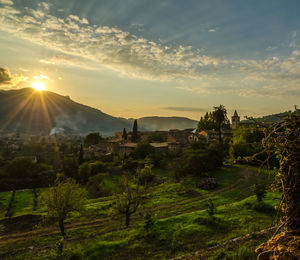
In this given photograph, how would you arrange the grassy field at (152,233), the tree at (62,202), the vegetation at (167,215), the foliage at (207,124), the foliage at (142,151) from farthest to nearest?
the foliage at (207,124) → the foliage at (142,151) → the tree at (62,202) → the grassy field at (152,233) → the vegetation at (167,215)

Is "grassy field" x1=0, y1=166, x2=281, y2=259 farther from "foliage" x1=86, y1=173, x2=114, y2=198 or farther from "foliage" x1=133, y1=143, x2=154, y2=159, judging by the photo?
"foliage" x1=133, y1=143, x2=154, y2=159

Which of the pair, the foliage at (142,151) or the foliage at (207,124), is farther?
the foliage at (207,124)

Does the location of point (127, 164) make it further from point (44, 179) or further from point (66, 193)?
point (66, 193)

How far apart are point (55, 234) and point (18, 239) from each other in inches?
153

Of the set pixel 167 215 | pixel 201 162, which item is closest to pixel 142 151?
pixel 201 162

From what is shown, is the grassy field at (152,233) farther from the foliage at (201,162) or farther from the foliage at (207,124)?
the foliage at (207,124)

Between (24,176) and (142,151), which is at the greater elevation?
(142,151)

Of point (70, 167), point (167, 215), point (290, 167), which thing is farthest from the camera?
point (70, 167)

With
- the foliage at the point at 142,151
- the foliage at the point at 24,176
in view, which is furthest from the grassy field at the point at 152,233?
the foliage at the point at 142,151

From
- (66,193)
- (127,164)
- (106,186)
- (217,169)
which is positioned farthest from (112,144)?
(66,193)

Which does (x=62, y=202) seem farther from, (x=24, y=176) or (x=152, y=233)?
(x=24, y=176)

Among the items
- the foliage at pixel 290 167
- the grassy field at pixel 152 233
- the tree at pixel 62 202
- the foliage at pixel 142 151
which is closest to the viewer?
the foliage at pixel 290 167

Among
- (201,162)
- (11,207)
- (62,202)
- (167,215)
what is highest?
(201,162)

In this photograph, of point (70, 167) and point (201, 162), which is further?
point (70, 167)
